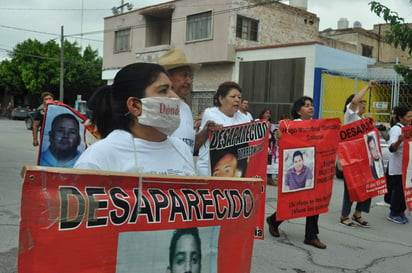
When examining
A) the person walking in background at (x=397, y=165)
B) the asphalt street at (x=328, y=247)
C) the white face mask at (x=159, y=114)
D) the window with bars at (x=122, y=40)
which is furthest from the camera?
the window with bars at (x=122, y=40)

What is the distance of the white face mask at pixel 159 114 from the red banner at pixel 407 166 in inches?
207

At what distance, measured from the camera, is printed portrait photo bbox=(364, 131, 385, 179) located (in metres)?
5.87

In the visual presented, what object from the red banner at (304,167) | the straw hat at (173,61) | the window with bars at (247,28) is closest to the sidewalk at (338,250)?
the red banner at (304,167)

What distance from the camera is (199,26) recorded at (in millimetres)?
24344

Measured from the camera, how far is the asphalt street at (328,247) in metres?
4.39

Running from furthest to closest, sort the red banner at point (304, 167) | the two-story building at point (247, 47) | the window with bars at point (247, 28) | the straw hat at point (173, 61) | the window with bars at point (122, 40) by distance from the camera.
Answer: the window with bars at point (122, 40) < the window with bars at point (247, 28) < the two-story building at point (247, 47) < the red banner at point (304, 167) < the straw hat at point (173, 61)

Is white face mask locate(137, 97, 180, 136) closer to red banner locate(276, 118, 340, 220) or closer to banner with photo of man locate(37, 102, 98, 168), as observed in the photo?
banner with photo of man locate(37, 102, 98, 168)

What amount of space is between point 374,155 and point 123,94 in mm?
4711

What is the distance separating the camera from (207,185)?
2043 mm

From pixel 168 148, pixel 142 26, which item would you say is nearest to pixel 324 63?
pixel 142 26

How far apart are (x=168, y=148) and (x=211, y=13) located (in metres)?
22.4

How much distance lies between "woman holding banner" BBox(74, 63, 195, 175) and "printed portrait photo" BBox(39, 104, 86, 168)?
266 cm

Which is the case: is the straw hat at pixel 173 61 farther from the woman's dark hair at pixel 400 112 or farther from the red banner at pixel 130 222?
the woman's dark hair at pixel 400 112

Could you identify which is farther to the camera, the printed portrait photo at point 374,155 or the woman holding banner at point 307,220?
the printed portrait photo at point 374,155
